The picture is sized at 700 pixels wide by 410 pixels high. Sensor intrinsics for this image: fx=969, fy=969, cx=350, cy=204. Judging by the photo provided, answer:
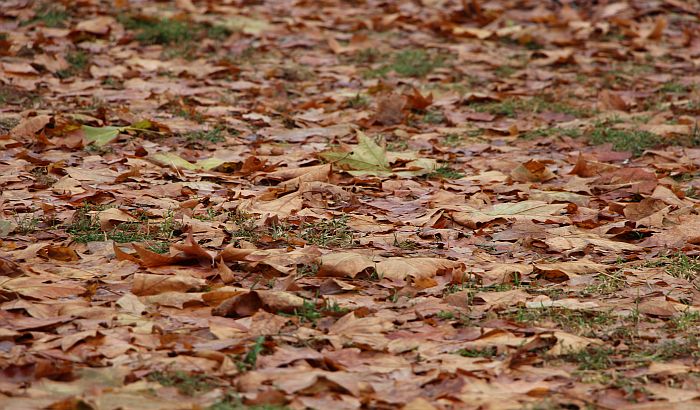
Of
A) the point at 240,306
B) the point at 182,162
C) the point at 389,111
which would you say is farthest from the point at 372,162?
the point at 240,306

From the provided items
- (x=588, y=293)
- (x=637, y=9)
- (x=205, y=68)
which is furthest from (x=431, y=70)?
(x=588, y=293)

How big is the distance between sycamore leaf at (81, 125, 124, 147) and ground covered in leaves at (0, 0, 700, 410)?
14mm

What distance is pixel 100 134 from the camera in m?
4.64

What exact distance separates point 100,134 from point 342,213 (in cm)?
153

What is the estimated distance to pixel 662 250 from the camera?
3377 millimetres

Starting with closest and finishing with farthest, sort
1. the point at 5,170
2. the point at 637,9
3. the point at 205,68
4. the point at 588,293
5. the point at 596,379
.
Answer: the point at 596,379 < the point at 588,293 < the point at 5,170 < the point at 205,68 < the point at 637,9

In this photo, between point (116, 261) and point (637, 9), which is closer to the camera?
point (116, 261)

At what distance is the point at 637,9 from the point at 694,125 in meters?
2.86

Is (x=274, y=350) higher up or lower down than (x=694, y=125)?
higher up

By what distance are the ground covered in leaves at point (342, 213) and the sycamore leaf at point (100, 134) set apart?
0.05 ft

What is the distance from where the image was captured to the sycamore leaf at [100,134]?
4594 millimetres

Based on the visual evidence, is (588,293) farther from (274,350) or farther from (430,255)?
(274,350)

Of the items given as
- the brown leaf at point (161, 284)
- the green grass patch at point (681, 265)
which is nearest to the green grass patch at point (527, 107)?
the green grass patch at point (681, 265)

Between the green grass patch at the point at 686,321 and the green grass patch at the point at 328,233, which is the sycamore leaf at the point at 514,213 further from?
the green grass patch at the point at 686,321
